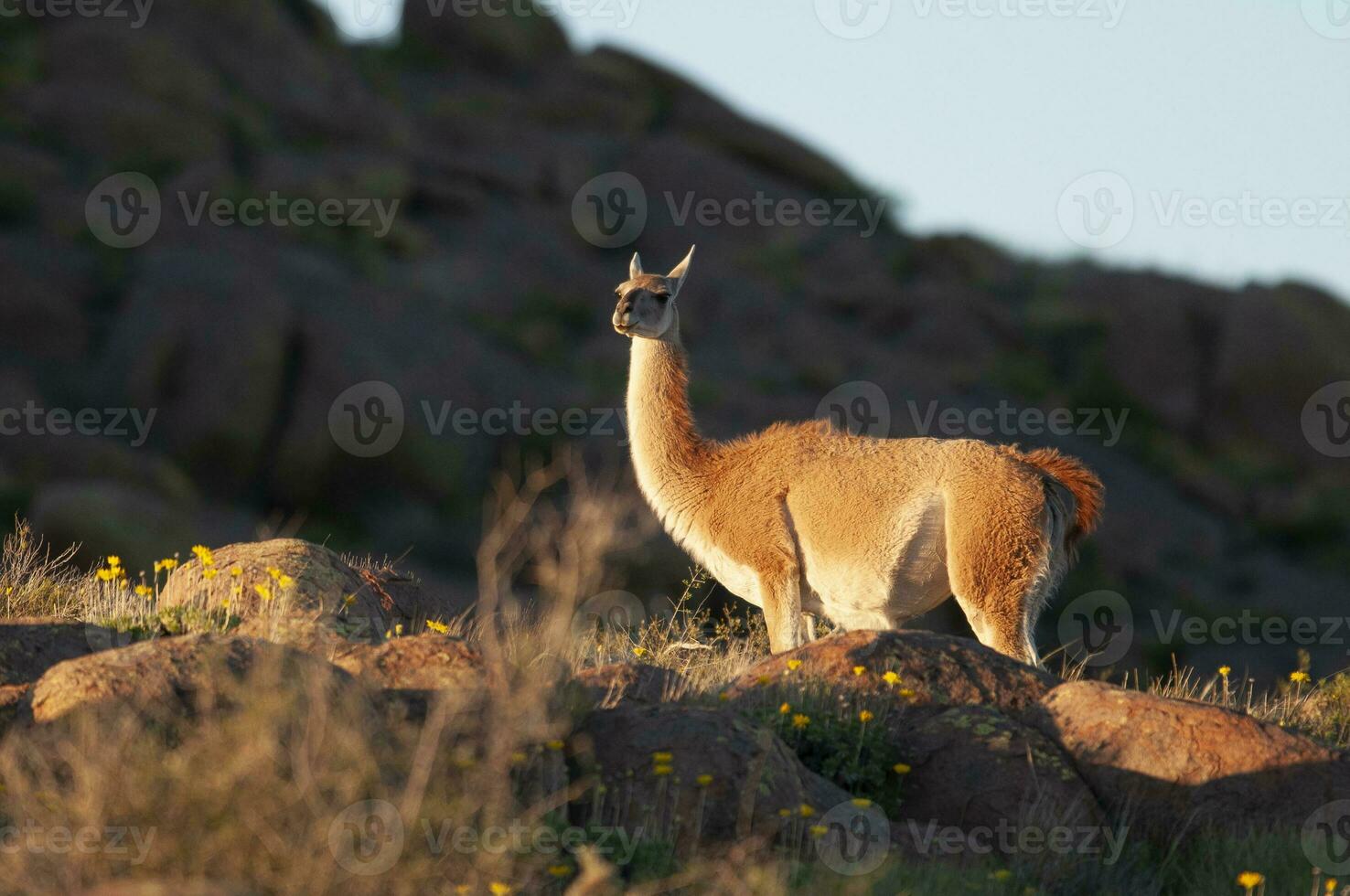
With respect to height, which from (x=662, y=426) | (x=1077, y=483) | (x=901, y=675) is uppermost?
(x=662, y=426)

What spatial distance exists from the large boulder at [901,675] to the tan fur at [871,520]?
3.92ft

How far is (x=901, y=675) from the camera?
7504 mm

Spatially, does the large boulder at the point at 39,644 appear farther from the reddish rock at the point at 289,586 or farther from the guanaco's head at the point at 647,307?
the guanaco's head at the point at 647,307

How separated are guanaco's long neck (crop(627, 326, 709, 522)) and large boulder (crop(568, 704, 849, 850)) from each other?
160 inches

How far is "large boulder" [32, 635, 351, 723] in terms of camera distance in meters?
5.53

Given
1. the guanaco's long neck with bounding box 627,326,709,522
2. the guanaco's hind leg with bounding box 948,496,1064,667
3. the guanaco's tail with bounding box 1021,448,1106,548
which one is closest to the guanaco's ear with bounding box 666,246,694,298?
the guanaco's long neck with bounding box 627,326,709,522

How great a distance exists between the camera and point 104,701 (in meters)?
5.57

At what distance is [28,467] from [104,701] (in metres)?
25.4

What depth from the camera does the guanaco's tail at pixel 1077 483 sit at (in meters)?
9.30

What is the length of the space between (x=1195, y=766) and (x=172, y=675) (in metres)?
4.29

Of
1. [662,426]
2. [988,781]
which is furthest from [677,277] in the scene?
[988,781]

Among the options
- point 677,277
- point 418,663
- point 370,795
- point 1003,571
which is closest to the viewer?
point 370,795

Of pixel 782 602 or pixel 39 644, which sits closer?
pixel 39 644

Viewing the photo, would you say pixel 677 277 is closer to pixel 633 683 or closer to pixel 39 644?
pixel 633 683
